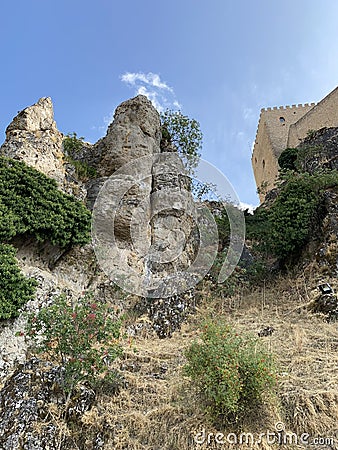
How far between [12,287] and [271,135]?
2515 centimetres

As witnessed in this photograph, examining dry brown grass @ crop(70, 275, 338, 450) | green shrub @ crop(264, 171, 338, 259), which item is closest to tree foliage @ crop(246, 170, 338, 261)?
green shrub @ crop(264, 171, 338, 259)

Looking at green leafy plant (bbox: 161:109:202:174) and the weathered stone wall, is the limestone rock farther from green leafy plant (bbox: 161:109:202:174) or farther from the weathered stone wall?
the weathered stone wall

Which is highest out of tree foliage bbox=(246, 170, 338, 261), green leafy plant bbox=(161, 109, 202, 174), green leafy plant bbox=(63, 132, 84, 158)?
green leafy plant bbox=(161, 109, 202, 174)

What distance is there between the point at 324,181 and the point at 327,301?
3999mm

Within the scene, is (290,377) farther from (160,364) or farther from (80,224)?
(80,224)

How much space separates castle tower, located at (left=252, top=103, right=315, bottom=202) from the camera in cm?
2631

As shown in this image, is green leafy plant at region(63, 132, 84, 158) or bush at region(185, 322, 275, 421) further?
green leafy plant at region(63, 132, 84, 158)

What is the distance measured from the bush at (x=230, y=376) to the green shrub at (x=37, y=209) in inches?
181

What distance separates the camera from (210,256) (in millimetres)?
10086

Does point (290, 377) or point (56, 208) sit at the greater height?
point (56, 208)

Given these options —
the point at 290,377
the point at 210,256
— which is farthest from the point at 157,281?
the point at 290,377

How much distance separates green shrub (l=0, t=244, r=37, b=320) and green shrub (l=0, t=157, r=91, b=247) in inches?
29.1

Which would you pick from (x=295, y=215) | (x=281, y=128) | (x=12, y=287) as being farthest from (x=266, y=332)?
(x=281, y=128)

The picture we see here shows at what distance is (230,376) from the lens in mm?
3455
